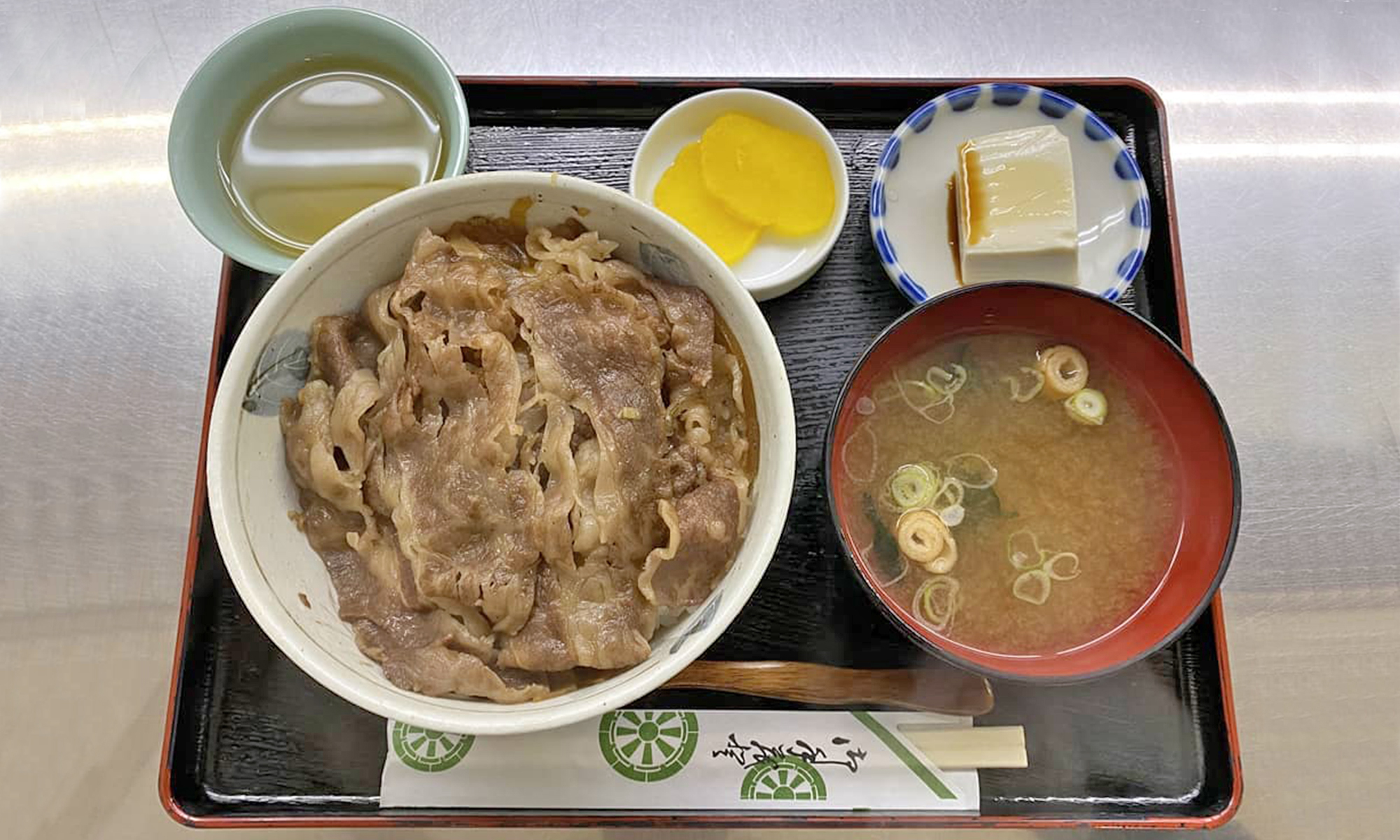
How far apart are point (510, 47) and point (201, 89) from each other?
3.16 feet

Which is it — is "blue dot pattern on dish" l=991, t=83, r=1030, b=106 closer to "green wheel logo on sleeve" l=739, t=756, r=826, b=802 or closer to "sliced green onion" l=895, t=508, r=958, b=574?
"sliced green onion" l=895, t=508, r=958, b=574

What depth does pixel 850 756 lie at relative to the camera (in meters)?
2.04

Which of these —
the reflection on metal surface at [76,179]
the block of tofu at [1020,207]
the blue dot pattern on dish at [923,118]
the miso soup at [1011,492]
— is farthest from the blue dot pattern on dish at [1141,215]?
the reflection on metal surface at [76,179]

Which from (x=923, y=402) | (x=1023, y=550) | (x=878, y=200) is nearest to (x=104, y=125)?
(x=878, y=200)

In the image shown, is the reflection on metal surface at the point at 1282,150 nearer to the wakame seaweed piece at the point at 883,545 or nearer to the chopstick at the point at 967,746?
the wakame seaweed piece at the point at 883,545

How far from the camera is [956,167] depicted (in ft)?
7.92

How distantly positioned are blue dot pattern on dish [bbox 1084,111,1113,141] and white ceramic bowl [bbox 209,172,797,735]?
3.91 ft

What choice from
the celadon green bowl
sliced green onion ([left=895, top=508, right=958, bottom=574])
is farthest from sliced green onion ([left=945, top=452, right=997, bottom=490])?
the celadon green bowl

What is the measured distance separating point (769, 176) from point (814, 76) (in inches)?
27.8

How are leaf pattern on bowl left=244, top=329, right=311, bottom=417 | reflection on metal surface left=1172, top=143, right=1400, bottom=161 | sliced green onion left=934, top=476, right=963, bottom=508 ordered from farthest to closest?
reflection on metal surface left=1172, top=143, right=1400, bottom=161 < sliced green onion left=934, top=476, right=963, bottom=508 < leaf pattern on bowl left=244, top=329, right=311, bottom=417

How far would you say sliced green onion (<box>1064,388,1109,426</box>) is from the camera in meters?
2.17

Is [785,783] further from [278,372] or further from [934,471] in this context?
[278,372]

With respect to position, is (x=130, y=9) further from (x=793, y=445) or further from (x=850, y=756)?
(x=850, y=756)

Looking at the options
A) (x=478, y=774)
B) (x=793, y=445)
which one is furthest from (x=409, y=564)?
(x=793, y=445)
